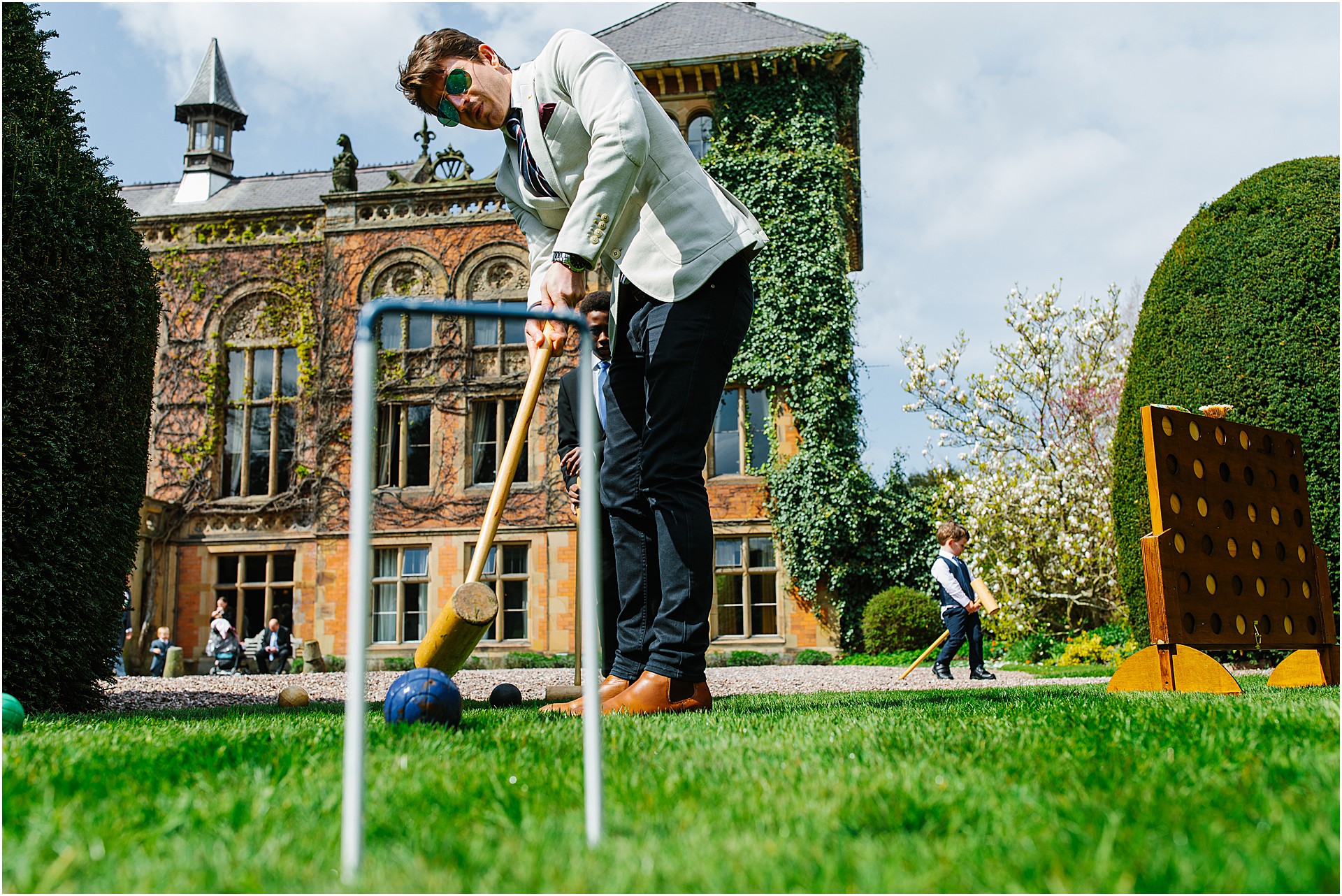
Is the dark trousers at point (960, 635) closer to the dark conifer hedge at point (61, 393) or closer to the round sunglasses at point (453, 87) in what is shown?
the dark conifer hedge at point (61, 393)

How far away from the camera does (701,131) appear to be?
19.5 meters

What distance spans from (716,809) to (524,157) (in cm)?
266

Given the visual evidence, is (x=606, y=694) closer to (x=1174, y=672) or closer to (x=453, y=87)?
(x=453, y=87)

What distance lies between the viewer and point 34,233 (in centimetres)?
474

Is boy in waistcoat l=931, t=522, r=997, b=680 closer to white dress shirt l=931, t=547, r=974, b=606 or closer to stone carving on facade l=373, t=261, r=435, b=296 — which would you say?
white dress shirt l=931, t=547, r=974, b=606

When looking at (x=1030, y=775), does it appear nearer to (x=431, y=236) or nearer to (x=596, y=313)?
(x=596, y=313)

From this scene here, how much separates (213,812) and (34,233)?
434cm

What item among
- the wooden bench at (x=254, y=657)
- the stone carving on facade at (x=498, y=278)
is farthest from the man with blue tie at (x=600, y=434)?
the wooden bench at (x=254, y=657)

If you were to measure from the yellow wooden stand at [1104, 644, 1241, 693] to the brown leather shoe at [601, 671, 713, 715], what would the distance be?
2416mm

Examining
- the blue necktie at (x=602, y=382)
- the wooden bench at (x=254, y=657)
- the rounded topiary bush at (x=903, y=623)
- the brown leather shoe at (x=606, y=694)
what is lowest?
the wooden bench at (x=254, y=657)

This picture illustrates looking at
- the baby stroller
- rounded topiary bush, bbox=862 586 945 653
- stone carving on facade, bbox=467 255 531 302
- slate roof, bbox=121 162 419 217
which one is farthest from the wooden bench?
rounded topiary bush, bbox=862 586 945 653

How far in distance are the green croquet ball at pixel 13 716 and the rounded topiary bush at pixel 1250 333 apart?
8114 mm

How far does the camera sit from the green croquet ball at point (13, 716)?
9.25 feet

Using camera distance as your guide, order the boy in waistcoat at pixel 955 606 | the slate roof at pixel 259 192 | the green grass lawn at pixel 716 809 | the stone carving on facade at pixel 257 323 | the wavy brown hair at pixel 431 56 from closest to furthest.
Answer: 1. the green grass lawn at pixel 716 809
2. the wavy brown hair at pixel 431 56
3. the boy in waistcoat at pixel 955 606
4. the stone carving on facade at pixel 257 323
5. the slate roof at pixel 259 192
